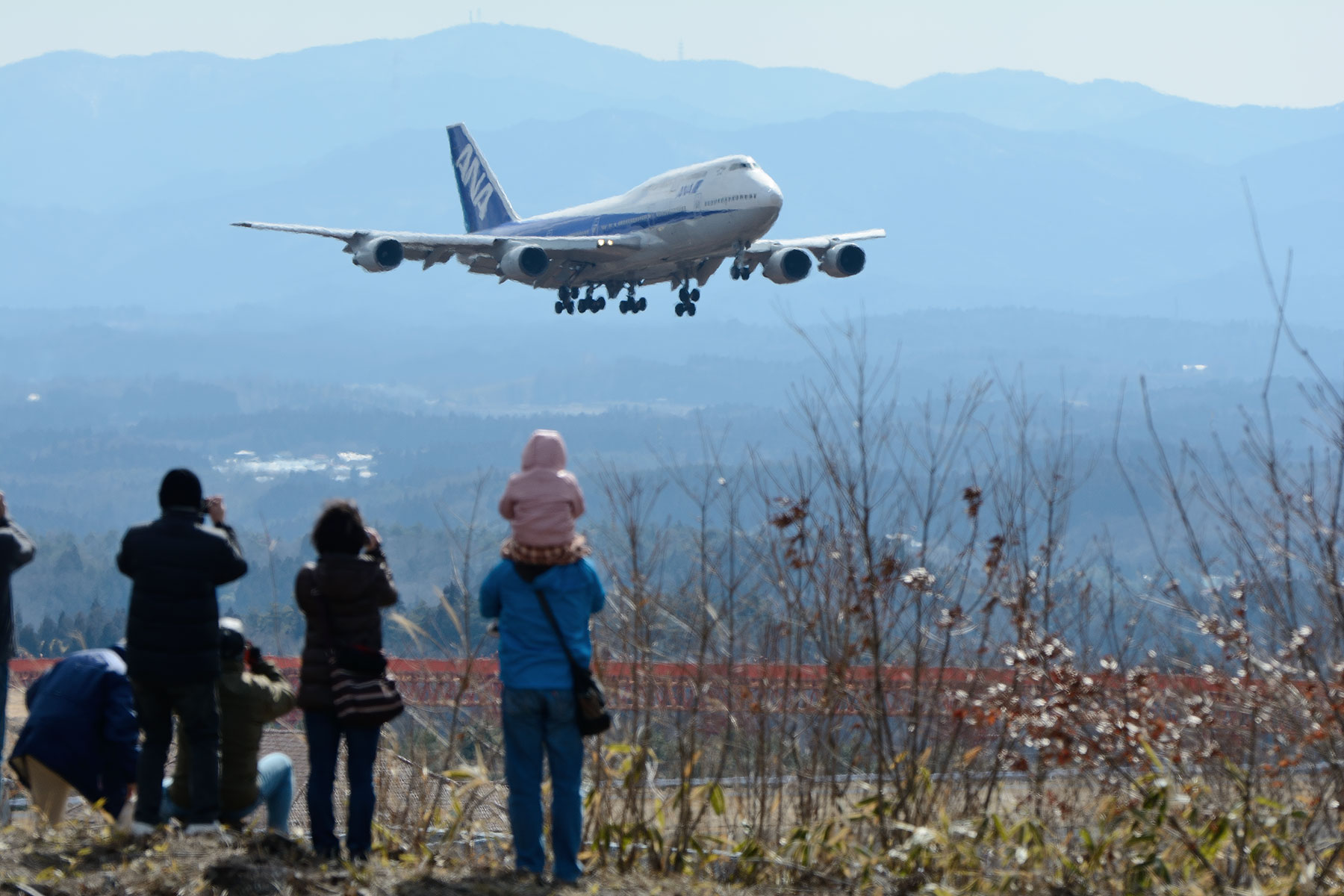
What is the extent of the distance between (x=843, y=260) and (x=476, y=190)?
25803 millimetres

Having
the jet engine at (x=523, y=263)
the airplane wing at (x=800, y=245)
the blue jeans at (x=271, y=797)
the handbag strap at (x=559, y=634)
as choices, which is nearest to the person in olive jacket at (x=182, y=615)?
the blue jeans at (x=271, y=797)

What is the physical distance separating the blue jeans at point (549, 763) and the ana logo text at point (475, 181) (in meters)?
55.0

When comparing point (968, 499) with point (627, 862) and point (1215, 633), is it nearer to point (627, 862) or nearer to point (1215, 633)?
point (1215, 633)

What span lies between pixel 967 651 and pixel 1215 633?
1570mm

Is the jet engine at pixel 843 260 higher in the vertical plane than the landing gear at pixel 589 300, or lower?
higher

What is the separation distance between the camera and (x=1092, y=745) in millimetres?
7793

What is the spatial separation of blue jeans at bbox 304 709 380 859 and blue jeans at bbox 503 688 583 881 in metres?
0.75

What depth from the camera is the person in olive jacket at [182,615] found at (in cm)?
720

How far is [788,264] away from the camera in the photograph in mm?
41812

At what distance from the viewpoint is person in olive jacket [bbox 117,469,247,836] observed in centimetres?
720

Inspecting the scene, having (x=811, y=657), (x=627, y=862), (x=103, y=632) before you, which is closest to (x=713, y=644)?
(x=811, y=657)

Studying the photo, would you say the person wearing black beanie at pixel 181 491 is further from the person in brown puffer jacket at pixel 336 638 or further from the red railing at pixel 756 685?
the red railing at pixel 756 685

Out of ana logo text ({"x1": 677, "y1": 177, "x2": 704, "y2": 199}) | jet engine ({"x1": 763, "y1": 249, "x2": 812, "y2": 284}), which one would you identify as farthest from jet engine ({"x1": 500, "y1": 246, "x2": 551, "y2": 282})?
jet engine ({"x1": 763, "y1": 249, "x2": 812, "y2": 284})

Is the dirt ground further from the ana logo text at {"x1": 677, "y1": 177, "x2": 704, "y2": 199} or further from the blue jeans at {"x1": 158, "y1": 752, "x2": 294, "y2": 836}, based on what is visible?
the ana logo text at {"x1": 677, "y1": 177, "x2": 704, "y2": 199}
